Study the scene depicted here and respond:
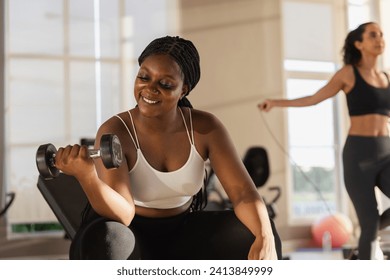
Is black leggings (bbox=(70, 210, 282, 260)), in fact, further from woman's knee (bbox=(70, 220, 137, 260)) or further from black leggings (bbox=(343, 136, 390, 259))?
black leggings (bbox=(343, 136, 390, 259))

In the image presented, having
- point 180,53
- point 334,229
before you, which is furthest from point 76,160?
point 334,229

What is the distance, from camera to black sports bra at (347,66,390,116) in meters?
1.76

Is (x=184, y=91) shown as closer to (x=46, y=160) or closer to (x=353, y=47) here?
(x=46, y=160)

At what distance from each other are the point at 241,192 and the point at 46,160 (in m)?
0.42

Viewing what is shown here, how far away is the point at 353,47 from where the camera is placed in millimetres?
1854

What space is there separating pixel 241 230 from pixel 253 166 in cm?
185

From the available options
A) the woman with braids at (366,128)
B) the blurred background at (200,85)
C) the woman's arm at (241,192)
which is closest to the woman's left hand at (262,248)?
the woman's arm at (241,192)

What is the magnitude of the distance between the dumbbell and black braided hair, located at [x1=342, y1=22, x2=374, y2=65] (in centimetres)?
102

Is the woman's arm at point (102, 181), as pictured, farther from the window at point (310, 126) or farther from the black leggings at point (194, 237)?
the window at point (310, 126)

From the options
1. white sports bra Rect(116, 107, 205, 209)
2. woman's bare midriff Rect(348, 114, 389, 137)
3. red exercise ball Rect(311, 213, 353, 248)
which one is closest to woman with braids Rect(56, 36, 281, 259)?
white sports bra Rect(116, 107, 205, 209)

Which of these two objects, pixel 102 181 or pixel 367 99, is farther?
pixel 367 99

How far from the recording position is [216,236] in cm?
125

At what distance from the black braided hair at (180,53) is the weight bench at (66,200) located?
1.30ft

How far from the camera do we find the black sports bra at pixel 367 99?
1.76 meters
